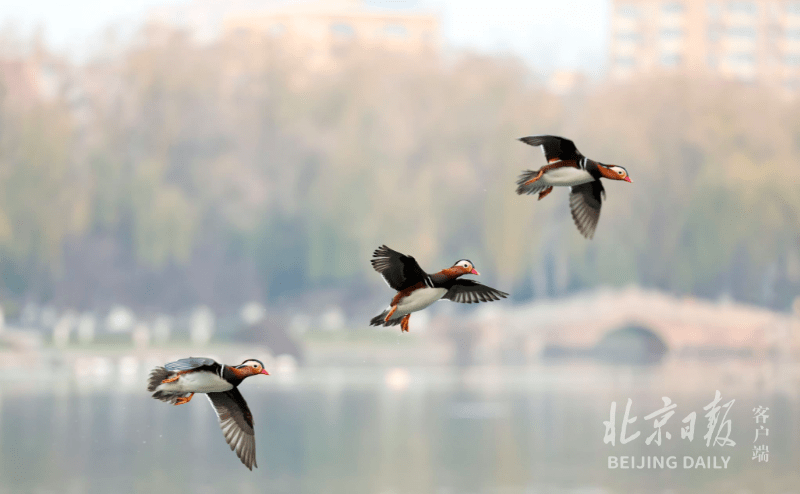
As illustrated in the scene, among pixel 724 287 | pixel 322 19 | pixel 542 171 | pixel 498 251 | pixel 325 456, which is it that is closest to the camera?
pixel 542 171

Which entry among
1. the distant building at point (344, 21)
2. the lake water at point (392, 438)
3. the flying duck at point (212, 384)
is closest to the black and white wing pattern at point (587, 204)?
the flying duck at point (212, 384)

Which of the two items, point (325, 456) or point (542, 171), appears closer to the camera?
point (542, 171)

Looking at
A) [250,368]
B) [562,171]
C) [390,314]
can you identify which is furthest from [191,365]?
[562,171]

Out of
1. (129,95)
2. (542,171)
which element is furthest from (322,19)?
(542,171)

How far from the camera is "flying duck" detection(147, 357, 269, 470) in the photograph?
710 cm

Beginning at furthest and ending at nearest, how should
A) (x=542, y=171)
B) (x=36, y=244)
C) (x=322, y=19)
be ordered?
(x=322, y=19), (x=36, y=244), (x=542, y=171)

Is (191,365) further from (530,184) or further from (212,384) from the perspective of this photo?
(530,184)

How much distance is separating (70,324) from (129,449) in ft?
89.1

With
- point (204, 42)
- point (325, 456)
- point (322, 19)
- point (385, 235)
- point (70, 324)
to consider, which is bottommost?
point (325, 456)

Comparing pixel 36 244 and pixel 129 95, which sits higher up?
pixel 129 95

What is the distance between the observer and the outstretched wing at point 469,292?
7.64 meters

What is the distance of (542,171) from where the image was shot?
7621 millimetres

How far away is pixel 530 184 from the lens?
7664mm

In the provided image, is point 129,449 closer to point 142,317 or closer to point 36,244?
point 36,244
